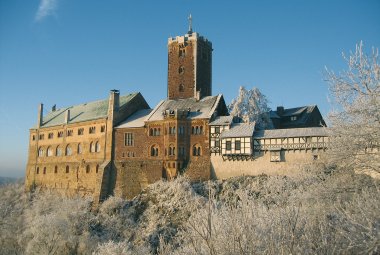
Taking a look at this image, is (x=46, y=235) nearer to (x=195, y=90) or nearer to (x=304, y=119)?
(x=195, y=90)

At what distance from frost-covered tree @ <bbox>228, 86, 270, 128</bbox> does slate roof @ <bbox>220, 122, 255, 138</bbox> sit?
12.4 ft


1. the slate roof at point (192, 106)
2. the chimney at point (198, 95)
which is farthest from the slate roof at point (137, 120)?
the chimney at point (198, 95)

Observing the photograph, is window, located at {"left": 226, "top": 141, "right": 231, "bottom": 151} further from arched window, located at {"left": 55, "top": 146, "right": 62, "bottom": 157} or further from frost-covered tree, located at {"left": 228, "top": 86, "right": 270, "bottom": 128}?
arched window, located at {"left": 55, "top": 146, "right": 62, "bottom": 157}

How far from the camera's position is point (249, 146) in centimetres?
4284

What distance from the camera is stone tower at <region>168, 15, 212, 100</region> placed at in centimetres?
5359

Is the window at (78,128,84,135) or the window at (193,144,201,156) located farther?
the window at (78,128,84,135)

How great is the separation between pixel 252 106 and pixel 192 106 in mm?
7531

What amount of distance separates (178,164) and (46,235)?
16.2m

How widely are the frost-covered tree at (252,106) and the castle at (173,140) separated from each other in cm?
183

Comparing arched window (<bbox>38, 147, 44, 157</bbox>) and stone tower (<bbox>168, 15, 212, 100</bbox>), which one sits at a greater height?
stone tower (<bbox>168, 15, 212, 100</bbox>)

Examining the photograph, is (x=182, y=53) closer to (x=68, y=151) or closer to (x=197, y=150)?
(x=197, y=150)

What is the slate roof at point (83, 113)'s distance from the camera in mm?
56756

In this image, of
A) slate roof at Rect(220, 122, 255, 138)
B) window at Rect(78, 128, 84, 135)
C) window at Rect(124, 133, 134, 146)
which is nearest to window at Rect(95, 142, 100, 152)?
window at Rect(78, 128, 84, 135)

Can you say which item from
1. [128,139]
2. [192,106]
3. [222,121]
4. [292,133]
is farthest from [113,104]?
[292,133]
